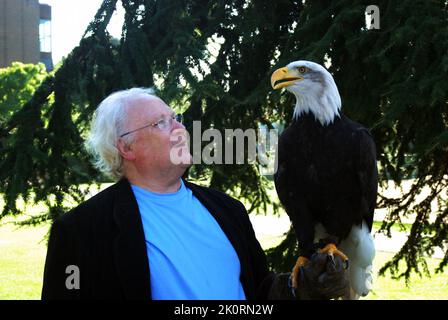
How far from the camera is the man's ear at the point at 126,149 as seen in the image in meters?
2.30

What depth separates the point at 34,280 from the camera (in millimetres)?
9438

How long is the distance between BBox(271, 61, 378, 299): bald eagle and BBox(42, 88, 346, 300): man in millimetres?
624

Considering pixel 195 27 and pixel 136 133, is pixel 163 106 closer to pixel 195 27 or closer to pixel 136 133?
pixel 136 133

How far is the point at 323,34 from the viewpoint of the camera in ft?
11.5

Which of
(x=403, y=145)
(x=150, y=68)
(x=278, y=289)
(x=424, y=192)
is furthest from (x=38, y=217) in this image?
(x=424, y=192)

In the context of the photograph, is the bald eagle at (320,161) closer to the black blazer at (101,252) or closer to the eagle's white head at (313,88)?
the eagle's white head at (313,88)

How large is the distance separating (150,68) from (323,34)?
1127 millimetres

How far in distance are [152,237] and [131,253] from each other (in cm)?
12

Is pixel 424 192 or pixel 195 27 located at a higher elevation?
pixel 195 27

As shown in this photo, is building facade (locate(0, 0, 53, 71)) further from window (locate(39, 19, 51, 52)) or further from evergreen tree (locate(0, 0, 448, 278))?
evergreen tree (locate(0, 0, 448, 278))

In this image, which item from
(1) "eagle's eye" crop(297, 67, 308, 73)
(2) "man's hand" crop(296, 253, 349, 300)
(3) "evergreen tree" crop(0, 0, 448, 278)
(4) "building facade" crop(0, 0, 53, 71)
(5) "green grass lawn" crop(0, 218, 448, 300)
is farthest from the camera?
(4) "building facade" crop(0, 0, 53, 71)

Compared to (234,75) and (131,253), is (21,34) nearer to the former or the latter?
(234,75)

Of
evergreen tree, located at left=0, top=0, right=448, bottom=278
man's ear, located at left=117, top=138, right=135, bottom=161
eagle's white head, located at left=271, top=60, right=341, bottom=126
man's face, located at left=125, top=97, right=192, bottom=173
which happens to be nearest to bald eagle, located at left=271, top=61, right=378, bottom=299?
eagle's white head, located at left=271, top=60, right=341, bottom=126

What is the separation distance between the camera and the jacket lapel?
201 cm
